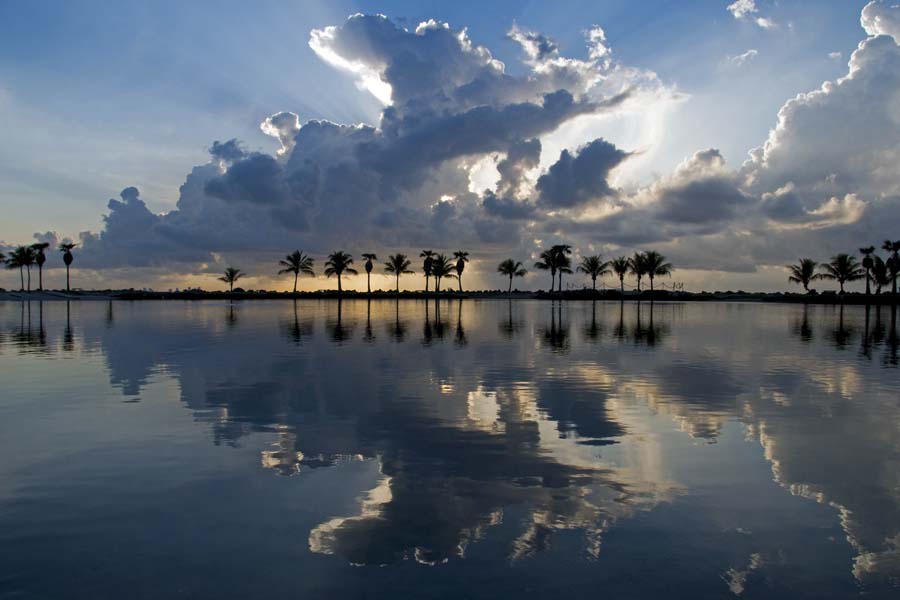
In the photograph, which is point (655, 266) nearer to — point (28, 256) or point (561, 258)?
point (561, 258)

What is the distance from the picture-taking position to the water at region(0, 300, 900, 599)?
5484 millimetres

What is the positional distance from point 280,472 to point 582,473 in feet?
13.5

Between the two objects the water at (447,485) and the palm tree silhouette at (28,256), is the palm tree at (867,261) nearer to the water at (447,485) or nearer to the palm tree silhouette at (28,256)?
the water at (447,485)

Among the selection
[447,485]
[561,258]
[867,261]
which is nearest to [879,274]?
[867,261]

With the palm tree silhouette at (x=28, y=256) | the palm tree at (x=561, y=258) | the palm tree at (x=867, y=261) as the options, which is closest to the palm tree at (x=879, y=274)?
the palm tree at (x=867, y=261)

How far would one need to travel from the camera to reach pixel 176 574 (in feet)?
18.0

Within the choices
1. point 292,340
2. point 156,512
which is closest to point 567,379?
point 156,512

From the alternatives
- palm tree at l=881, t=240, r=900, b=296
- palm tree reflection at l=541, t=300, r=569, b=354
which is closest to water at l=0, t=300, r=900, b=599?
palm tree reflection at l=541, t=300, r=569, b=354

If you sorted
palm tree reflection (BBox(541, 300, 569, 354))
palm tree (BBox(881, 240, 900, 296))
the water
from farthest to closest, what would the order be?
palm tree (BBox(881, 240, 900, 296)) < palm tree reflection (BBox(541, 300, 569, 354)) < the water

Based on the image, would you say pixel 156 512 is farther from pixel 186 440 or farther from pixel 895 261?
pixel 895 261

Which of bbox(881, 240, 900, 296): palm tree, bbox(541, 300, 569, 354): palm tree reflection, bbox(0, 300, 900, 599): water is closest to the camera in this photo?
bbox(0, 300, 900, 599): water

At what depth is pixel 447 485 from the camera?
7.82 meters

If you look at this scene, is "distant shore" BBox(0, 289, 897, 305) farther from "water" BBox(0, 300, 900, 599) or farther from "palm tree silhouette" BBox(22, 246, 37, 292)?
"water" BBox(0, 300, 900, 599)

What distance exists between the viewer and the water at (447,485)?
548 cm
